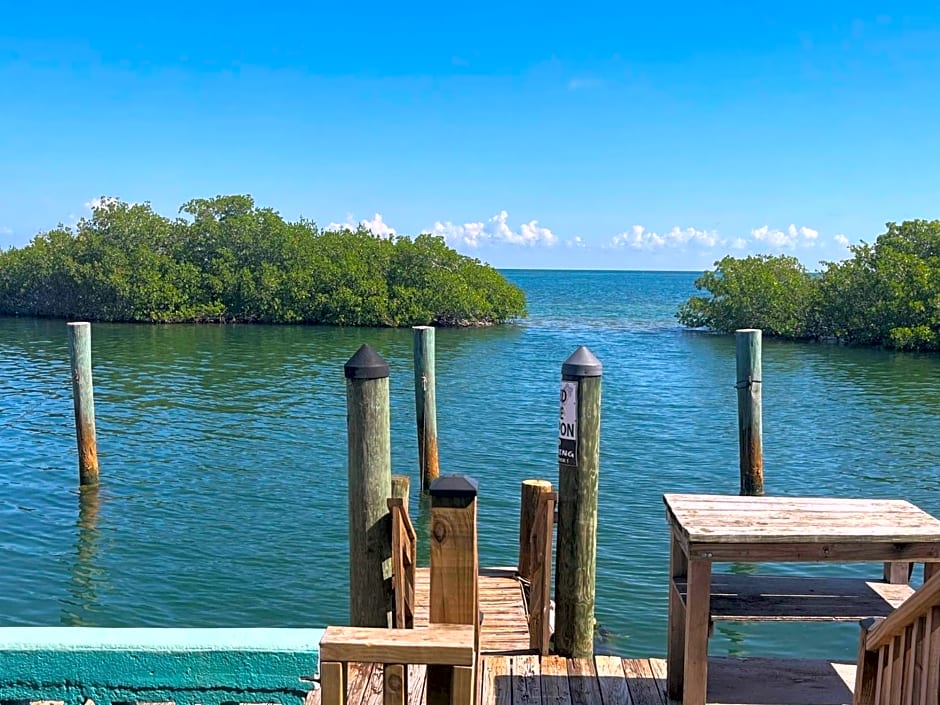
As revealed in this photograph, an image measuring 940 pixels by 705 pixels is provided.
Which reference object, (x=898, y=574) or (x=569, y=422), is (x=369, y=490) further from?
(x=898, y=574)

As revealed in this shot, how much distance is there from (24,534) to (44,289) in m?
45.9

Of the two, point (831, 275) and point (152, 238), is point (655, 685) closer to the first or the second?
point (831, 275)

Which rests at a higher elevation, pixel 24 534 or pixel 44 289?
pixel 44 289

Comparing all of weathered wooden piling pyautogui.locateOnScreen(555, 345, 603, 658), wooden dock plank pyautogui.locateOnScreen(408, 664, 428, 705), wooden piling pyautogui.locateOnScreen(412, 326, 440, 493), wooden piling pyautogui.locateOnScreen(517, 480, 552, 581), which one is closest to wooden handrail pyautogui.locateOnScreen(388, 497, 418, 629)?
wooden dock plank pyautogui.locateOnScreen(408, 664, 428, 705)

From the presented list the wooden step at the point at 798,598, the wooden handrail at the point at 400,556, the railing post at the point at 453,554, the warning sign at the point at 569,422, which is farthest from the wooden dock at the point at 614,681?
the railing post at the point at 453,554

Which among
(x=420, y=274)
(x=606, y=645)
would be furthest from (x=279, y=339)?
(x=606, y=645)

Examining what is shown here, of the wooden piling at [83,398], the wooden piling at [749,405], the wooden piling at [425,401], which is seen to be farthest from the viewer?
the wooden piling at [425,401]

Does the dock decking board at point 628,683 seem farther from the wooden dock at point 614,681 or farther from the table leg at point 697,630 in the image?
the table leg at point 697,630

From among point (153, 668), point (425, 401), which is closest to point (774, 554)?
point (153, 668)

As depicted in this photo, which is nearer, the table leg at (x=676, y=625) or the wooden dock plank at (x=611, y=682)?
the table leg at (x=676, y=625)

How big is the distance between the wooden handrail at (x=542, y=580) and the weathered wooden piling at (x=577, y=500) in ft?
0.30

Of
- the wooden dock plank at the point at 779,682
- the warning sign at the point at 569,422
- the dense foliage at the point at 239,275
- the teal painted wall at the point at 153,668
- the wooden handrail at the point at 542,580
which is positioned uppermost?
the dense foliage at the point at 239,275

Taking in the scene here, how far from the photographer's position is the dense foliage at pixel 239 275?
4925 centimetres

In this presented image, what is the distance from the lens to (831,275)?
136ft
